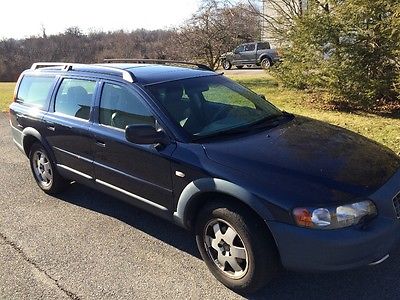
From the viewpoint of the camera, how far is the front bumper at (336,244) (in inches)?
100

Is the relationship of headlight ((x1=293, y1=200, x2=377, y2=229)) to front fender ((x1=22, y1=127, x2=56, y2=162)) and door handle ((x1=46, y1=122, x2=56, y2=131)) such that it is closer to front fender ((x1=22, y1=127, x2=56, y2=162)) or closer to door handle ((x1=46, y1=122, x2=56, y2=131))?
door handle ((x1=46, y1=122, x2=56, y2=131))

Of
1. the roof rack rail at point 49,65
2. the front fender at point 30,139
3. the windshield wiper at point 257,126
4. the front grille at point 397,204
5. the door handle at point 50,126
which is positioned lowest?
→ the front grille at point 397,204

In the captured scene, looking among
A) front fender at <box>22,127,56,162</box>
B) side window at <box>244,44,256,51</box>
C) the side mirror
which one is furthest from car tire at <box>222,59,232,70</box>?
the side mirror

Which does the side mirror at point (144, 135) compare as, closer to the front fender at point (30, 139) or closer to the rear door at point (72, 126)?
the rear door at point (72, 126)

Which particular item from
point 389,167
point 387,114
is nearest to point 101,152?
point 389,167

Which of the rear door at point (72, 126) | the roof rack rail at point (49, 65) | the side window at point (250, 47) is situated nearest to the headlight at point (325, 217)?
the rear door at point (72, 126)

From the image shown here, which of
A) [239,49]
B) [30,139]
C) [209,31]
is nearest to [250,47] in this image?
[239,49]

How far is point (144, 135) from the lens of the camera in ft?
10.4

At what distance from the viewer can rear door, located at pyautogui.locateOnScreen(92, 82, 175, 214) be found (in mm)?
3365

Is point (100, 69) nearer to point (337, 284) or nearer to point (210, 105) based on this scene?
point (210, 105)

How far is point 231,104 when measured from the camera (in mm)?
3955

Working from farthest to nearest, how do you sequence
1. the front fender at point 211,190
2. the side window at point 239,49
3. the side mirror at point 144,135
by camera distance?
the side window at point 239,49 < the side mirror at point 144,135 < the front fender at point 211,190

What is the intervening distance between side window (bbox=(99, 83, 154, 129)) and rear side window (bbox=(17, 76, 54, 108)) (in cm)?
114

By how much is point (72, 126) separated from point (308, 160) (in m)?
2.49
